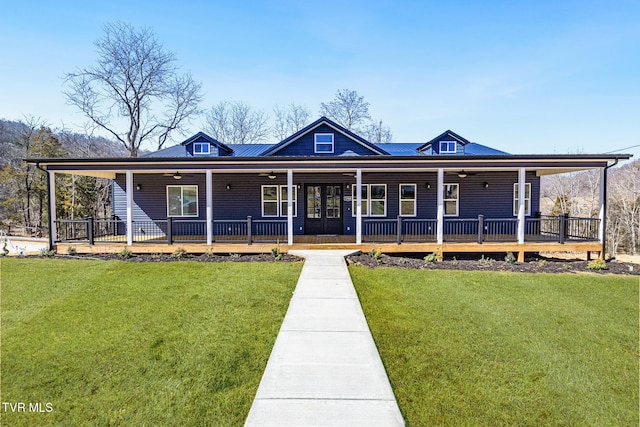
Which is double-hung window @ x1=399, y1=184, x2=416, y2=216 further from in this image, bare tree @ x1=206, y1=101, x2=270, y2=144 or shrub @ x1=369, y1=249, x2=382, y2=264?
bare tree @ x1=206, y1=101, x2=270, y2=144

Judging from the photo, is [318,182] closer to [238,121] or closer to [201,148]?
[201,148]

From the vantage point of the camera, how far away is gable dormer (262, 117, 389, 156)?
14.0 m

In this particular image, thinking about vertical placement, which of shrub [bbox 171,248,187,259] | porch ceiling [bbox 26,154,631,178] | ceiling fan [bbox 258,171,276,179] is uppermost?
porch ceiling [bbox 26,154,631,178]

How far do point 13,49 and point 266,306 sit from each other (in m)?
14.0

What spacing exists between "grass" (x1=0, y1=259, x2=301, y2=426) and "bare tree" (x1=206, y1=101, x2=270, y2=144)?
30265 millimetres

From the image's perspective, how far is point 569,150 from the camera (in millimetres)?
33156

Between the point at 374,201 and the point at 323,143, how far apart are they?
3342 mm

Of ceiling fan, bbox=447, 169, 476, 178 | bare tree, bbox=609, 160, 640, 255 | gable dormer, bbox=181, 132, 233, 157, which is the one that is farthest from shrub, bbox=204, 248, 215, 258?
bare tree, bbox=609, 160, 640, 255

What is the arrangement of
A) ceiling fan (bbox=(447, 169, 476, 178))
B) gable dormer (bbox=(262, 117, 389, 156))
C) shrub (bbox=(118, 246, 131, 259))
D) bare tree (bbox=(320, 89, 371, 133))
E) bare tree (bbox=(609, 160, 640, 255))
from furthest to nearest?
bare tree (bbox=(320, 89, 371, 133)) → bare tree (bbox=(609, 160, 640, 255)) → gable dormer (bbox=(262, 117, 389, 156)) → ceiling fan (bbox=(447, 169, 476, 178)) → shrub (bbox=(118, 246, 131, 259))

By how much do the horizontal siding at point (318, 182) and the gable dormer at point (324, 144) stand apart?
1.31 meters

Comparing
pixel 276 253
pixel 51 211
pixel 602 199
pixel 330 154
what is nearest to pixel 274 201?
pixel 330 154

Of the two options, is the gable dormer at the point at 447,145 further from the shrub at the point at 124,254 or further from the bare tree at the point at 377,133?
the bare tree at the point at 377,133

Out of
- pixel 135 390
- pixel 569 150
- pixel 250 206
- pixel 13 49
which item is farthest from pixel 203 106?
pixel 569 150

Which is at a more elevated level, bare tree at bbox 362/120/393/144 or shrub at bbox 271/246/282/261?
bare tree at bbox 362/120/393/144
